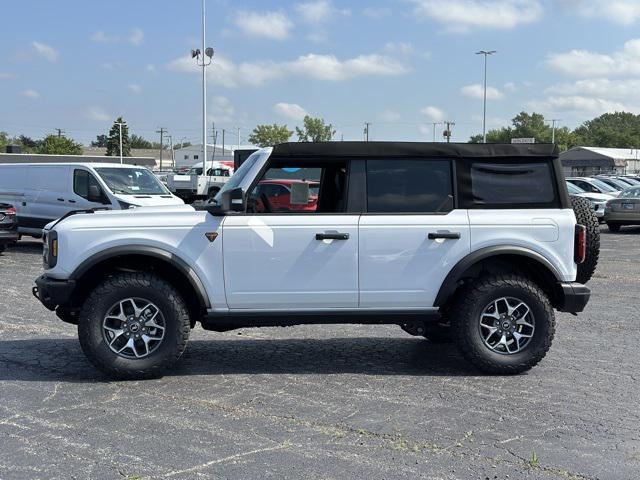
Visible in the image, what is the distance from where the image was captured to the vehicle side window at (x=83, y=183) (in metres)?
15.9

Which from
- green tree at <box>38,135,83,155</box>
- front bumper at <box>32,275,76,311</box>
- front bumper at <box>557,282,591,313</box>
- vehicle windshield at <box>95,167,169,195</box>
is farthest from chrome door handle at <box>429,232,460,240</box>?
green tree at <box>38,135,83,155</box>

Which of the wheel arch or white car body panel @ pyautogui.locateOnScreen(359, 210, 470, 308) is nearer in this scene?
the wheel arch

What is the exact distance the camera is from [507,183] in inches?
249

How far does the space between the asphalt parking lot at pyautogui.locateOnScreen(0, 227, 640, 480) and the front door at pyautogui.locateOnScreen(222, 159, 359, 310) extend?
2.28 ft

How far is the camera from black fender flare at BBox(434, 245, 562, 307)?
6.09 metres

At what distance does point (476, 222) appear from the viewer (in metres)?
6.15

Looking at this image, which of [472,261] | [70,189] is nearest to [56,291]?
[472,261]

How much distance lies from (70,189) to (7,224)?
1546mm

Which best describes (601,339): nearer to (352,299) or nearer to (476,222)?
(476,222)

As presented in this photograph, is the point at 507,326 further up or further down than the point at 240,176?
further down

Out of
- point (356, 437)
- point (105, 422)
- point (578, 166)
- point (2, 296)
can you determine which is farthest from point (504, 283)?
point (578, 166)

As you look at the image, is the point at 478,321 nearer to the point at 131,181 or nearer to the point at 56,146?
the point at 131,181

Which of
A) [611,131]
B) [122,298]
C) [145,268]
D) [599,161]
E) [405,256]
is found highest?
[611,131]

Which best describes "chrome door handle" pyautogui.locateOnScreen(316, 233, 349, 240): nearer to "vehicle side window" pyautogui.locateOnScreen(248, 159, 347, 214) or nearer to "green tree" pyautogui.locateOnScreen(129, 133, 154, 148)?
"vehicle side window" pyautogui.locateOnScreen(248, 159, 347, 214)
